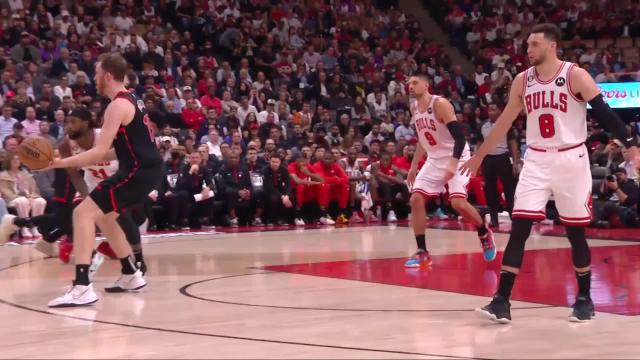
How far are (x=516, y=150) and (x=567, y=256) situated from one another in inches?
253

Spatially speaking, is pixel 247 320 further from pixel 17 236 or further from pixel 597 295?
pixel 17 236

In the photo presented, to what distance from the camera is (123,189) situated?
848cm

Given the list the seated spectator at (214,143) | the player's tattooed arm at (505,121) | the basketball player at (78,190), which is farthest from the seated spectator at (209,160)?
the player's tattooed arm at (505,121)

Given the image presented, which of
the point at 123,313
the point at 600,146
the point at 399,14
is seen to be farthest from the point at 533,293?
the point at 399,14

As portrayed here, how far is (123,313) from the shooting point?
309 inches

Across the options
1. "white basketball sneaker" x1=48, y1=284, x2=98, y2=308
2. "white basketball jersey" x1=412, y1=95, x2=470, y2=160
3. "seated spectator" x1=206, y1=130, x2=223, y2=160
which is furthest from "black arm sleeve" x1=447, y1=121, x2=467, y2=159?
"seated spectator" x1=206, y1=130, x2=223, y2=160

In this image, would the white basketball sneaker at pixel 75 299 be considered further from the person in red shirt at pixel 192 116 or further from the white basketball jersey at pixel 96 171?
the person in red shirt at pixel 192 116

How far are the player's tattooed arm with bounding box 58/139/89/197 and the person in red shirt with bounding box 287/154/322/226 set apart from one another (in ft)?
24.4

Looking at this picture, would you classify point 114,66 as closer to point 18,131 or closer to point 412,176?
point 412,176

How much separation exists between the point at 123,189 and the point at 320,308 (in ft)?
5.95

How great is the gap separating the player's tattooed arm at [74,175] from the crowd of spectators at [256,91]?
413 centimetres

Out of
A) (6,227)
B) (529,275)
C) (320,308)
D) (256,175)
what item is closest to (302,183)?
(256,175)

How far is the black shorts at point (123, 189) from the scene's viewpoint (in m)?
8.42

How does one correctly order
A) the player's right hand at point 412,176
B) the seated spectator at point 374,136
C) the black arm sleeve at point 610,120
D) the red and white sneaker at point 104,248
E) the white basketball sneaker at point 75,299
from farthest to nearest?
1. the seated spectator at point 374,136
2. the player's right hand at point 412,176
3. the red and white sneaker at point 104,248
4. the white basketball sneaker at point 75,299
5. the black arm sleeve at point 610,120
